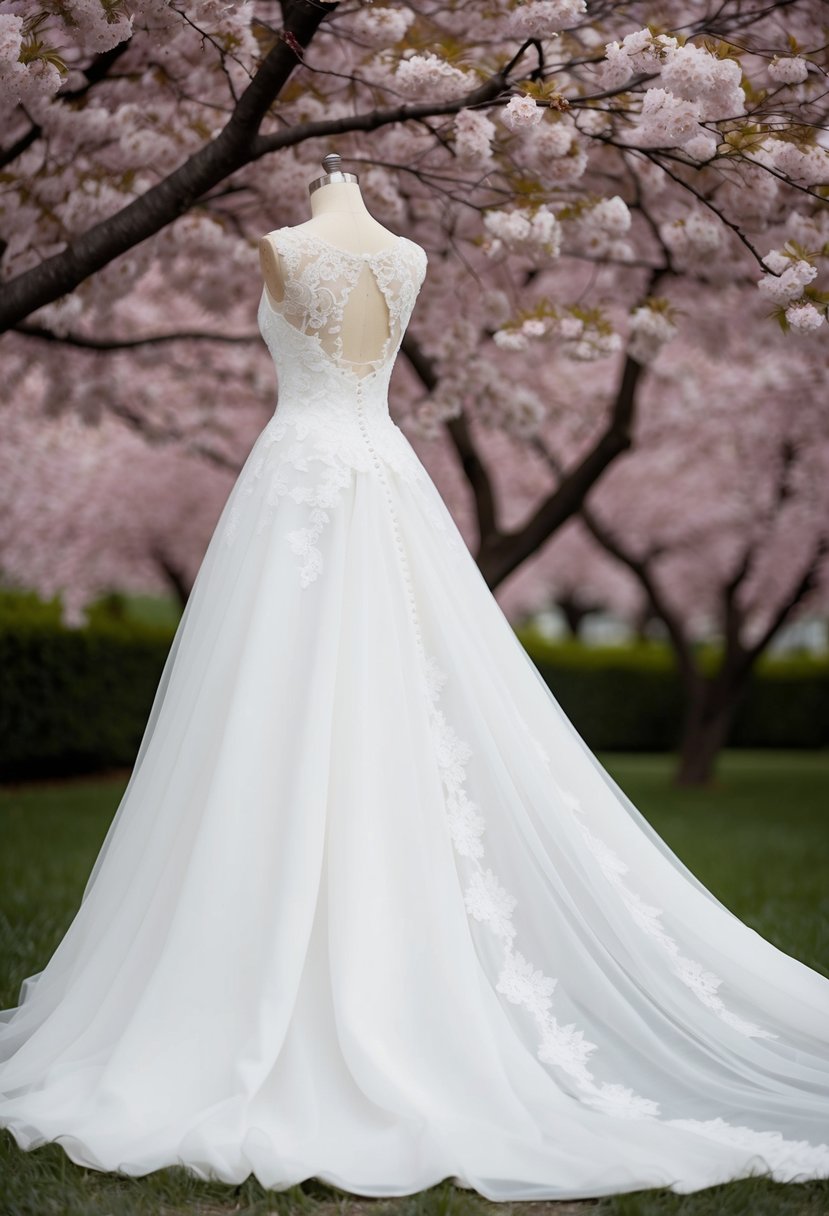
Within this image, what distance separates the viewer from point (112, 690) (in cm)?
1202

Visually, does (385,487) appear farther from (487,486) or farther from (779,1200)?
(487,486)

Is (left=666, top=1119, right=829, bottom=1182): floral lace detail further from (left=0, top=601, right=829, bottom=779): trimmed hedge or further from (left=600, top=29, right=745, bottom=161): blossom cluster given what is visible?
(left=0, top=601, right=829, bottom=779): trimmed hedge

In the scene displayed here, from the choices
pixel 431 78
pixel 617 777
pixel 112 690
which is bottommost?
pixel 617 777

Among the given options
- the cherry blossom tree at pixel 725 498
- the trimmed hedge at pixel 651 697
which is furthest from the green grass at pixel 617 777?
the trimmed hedge at pixel 651 697

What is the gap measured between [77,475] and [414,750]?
11096mm

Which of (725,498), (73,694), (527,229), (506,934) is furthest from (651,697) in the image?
(506,934)

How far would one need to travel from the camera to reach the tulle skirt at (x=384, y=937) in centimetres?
245

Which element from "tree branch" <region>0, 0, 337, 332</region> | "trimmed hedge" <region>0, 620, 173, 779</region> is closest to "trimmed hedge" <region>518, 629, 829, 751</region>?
"trimmed hedge" <region>0, 620, 173, 779</region>

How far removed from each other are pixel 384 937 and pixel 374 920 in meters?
A: 0.05

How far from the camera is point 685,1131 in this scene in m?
2.48

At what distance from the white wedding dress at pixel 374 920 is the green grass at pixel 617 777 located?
44 millimetres

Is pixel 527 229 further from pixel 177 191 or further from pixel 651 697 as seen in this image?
pixel 651 697

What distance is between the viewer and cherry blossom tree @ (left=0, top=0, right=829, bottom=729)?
348cm

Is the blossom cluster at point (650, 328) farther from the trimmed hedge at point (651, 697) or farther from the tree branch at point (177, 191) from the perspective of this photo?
the trimmed hedge at point (651, 697)
